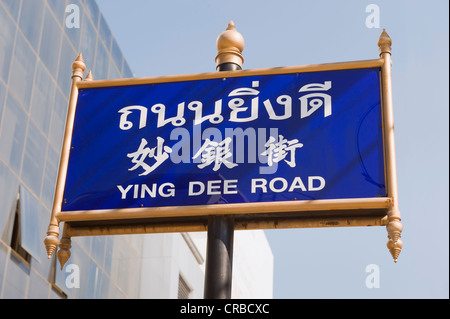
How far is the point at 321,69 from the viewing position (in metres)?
5.06

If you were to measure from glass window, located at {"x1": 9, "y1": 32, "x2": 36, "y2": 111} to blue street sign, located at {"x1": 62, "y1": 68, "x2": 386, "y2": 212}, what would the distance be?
15354 mm

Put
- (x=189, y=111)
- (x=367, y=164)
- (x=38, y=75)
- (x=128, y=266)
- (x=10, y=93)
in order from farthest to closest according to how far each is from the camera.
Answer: (x=128, y=266) < (x=38, y=75) < (x=10, y=93) < (x=189, y=111) < (x=367, y=164)

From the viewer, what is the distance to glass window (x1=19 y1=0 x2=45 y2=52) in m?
20.6

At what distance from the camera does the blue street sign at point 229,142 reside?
15.1ft

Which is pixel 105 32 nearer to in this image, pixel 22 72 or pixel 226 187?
pixel 22 72

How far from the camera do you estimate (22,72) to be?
20.4m

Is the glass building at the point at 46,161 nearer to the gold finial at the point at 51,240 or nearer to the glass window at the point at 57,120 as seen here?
the glass window at the point at 57,120

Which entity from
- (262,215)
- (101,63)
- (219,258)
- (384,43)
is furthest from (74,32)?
(219,258)

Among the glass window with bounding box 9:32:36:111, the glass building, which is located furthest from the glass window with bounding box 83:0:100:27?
the glass window with bounding box 9:32:36:111

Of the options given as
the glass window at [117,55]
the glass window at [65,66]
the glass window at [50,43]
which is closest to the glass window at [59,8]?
the glass window at [50,43]

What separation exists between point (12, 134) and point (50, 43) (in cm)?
388

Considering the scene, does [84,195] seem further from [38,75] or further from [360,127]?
[38,75]
